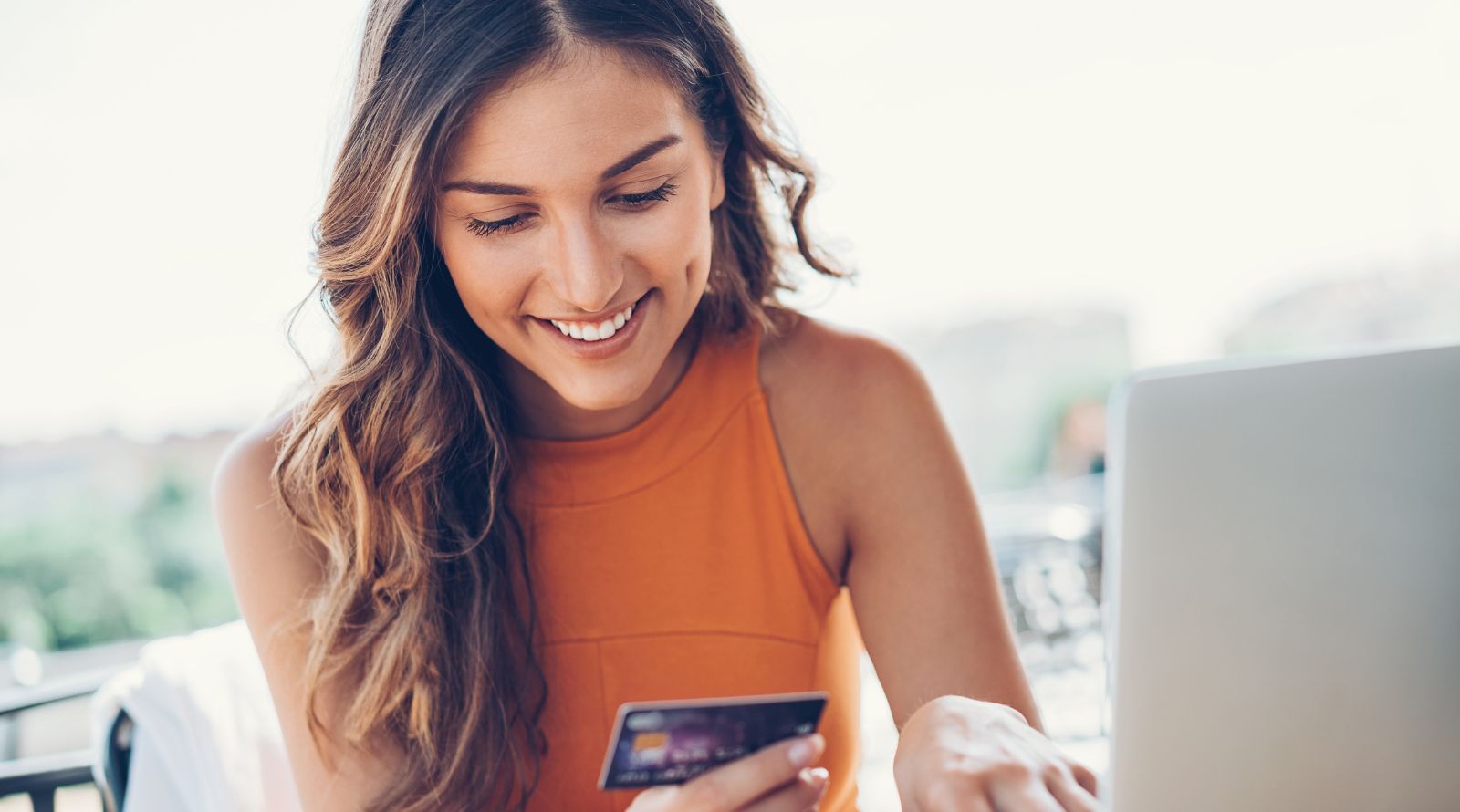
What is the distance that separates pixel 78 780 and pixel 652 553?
75 cm

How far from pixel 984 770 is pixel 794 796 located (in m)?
0.19

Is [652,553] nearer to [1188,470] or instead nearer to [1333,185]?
[1188,470]

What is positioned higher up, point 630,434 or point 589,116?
point 589,116

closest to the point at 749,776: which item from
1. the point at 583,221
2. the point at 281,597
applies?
the point at 583,221

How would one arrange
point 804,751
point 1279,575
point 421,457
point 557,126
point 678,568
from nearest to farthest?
point 1279,575, point 804,751, point 557,126, point 421,457, point 678,568

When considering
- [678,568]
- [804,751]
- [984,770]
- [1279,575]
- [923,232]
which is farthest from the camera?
[923,232]

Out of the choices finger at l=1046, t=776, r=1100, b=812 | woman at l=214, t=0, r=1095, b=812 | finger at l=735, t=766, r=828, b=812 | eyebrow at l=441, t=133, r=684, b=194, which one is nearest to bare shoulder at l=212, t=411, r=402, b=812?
woman at l=214, t=0, r=1095, b=812

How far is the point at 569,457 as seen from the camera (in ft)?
4.70

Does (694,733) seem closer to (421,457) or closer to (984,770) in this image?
(984,770)

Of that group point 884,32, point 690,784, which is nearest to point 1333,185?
point 884,32

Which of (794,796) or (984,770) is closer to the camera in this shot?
(984,770)

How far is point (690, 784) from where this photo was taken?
902mm

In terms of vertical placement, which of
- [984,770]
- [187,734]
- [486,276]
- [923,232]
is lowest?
[187,734]

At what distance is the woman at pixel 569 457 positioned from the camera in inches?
44.8
